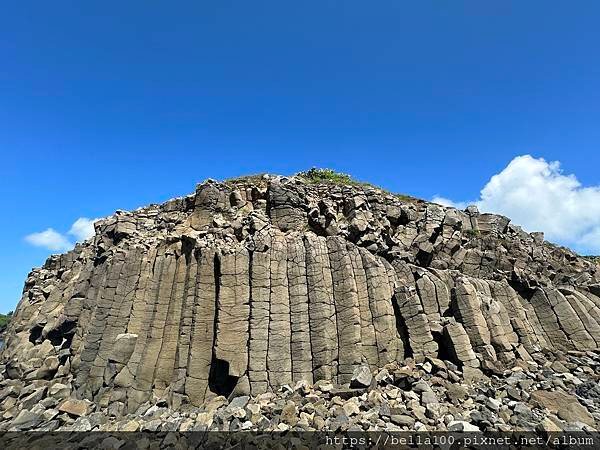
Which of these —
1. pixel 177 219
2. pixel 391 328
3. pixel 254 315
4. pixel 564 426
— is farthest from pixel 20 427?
pixel 564 426

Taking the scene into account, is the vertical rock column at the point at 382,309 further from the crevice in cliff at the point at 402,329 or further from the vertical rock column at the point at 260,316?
the vertical rock column at the point at 260,316

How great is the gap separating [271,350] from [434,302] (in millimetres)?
9275

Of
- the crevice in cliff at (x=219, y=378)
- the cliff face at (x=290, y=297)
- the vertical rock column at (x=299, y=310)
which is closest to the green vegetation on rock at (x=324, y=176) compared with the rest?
the cliff face at (x=290, y=297)

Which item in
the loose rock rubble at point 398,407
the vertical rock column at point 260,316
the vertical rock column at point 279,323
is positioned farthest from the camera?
the vertical rock column at point 279,323

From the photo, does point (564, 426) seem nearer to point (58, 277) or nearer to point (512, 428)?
point (512, 428)

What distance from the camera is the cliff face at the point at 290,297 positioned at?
59.4ft

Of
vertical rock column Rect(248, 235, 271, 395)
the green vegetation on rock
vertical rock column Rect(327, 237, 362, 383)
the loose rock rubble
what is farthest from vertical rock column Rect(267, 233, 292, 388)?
the green vegetation on rock

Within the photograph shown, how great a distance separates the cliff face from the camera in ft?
59.4

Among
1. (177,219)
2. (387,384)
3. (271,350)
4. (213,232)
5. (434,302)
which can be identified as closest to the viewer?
(387,384)

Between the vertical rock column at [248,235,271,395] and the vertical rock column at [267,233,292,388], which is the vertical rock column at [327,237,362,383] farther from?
the vertical rock column at [248,235,271,395]

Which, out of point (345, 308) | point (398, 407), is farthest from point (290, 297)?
point (398, 407)

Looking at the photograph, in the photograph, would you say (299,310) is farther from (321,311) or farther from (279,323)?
(279,323)

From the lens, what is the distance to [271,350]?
17922mm

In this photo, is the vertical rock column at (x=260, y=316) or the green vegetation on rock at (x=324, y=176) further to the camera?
the green vegetation on rock at (x=324, y=176)
